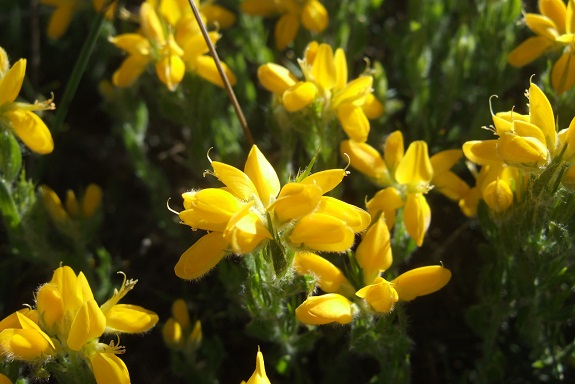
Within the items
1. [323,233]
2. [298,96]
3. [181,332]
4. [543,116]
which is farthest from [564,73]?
[181,332]

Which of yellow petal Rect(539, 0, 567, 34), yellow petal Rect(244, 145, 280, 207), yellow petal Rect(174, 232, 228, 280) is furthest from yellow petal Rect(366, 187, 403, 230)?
yellow petal Rect(539, 0, 567, 34)

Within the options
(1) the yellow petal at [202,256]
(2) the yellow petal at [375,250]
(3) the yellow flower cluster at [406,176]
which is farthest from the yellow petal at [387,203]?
(1) the yellow petal at [202,256]

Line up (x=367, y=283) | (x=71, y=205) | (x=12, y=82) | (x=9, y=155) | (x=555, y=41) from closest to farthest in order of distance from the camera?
(x=367, y=283) → (x=12, y=82) → (x=9, y=155) → (x=555, y=41) → (x=71, y=205)

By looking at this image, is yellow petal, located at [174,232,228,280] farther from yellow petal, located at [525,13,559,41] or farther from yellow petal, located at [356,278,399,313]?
yellow petal, located at [525,13,559,41]

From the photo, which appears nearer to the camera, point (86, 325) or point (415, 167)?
point (86, 325)

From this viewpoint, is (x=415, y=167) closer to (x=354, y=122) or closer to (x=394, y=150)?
(x=394, y=150)

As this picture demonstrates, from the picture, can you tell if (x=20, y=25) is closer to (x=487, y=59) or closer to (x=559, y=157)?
(x=487, y=59)
